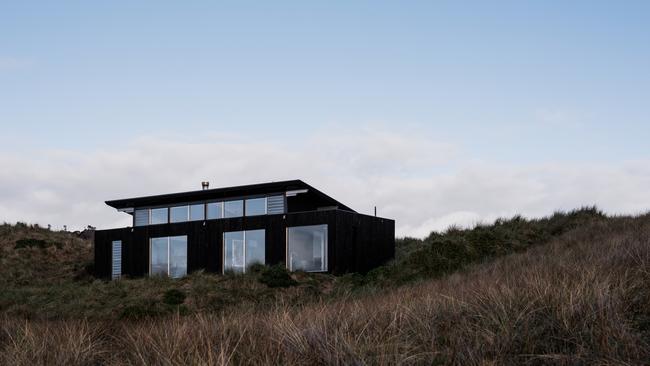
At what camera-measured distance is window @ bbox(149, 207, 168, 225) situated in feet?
101

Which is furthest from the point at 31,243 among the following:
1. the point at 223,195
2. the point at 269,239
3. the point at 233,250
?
the point at 269,239

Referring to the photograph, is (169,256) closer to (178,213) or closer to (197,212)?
(178,213)

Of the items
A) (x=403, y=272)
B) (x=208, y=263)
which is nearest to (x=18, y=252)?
(x=208, y=263)

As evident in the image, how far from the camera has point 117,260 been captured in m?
31.4

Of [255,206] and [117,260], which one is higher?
[255,206]

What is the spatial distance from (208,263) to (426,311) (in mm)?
21132

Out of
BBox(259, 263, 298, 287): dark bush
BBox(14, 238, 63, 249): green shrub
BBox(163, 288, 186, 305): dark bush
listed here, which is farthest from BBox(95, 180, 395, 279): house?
BBox(14, 238, 63, 249): green shrub

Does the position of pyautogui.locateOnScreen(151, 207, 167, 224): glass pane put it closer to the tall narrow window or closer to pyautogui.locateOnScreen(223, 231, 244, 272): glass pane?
the tall narrow window

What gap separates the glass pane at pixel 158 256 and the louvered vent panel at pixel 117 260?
228 centimetres

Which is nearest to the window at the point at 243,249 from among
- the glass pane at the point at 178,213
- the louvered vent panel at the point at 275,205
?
the louvered vent panel at the point at 275,205

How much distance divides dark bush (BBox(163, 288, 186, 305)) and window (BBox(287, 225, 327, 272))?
207 inches

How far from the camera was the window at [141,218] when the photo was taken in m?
31.6

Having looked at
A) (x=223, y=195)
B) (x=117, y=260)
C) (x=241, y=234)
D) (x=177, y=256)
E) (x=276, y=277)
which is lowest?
(x=276, y=277)

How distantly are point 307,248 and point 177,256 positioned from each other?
6.83 meters
